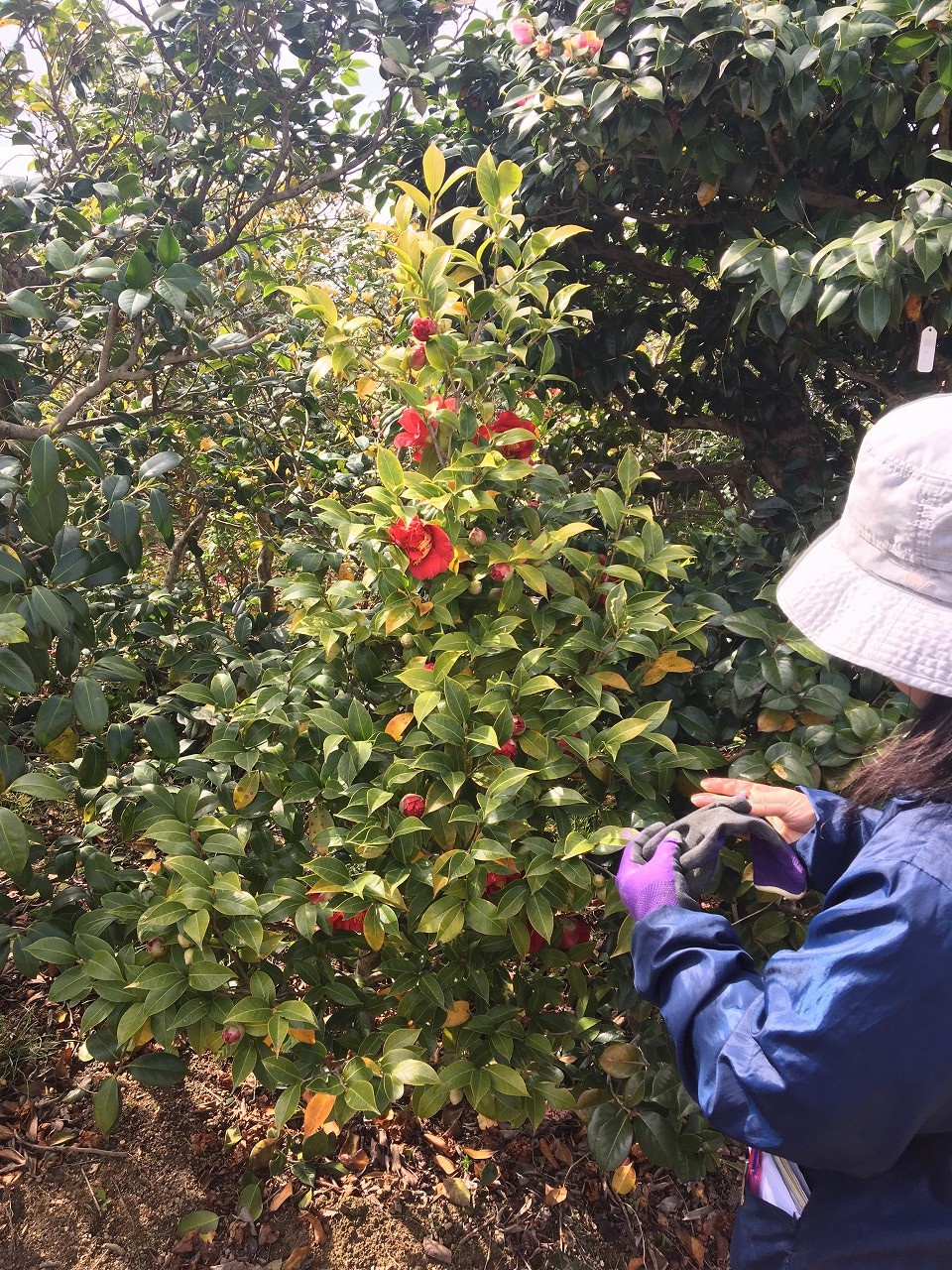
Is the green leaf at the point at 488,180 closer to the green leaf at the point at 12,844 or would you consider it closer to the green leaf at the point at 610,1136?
the green leaf at the point at 12,844

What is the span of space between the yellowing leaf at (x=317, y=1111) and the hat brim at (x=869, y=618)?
1108 mm

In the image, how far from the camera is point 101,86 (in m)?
2.86

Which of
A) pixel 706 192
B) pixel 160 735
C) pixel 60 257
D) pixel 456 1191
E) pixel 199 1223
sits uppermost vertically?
pixel 60 257

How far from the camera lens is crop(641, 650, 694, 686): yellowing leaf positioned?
4.97ft

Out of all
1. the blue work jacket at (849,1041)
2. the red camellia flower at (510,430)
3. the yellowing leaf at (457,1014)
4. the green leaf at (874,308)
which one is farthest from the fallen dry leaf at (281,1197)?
the green leaf at (874,308)

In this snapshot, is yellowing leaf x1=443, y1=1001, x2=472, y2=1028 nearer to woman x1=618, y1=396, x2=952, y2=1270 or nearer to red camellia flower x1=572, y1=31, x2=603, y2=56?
woman x1=618, y1=396, x2=952, y2=1270

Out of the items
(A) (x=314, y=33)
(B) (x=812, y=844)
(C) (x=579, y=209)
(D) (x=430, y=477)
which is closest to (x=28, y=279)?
(A) (x=314, y=33)

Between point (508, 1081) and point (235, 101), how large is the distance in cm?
262

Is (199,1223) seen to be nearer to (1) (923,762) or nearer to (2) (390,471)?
(2) (390,471)

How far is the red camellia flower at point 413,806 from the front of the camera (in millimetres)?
1381

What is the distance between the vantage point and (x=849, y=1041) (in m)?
0.72

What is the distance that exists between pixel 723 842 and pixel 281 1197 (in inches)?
51.3

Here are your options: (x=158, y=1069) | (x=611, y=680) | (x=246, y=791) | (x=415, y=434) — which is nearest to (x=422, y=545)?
(x=415, y=434)

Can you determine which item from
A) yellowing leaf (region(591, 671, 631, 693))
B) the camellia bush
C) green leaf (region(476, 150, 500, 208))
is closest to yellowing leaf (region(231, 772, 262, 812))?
the camellia bush
